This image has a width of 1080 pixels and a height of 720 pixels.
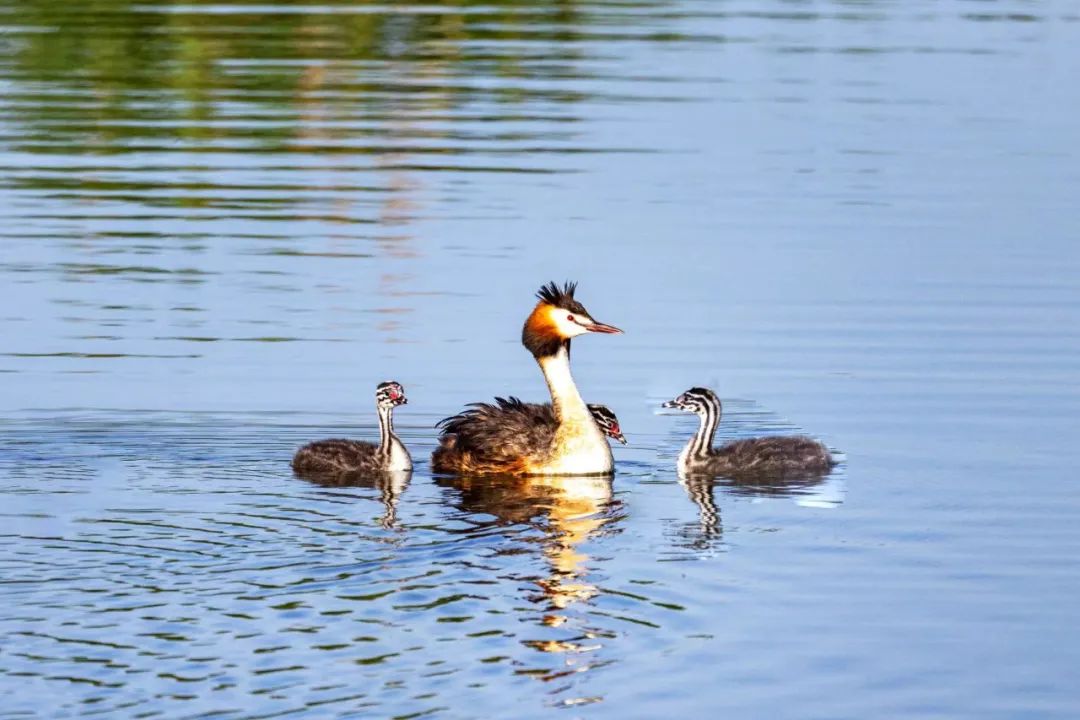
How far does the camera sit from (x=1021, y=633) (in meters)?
10.5

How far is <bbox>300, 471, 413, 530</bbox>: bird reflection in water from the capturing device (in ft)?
43.3

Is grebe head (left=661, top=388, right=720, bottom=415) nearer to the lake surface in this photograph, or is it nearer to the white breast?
the lake surface

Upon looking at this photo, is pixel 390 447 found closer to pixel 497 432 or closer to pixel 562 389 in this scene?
pixel 497 432

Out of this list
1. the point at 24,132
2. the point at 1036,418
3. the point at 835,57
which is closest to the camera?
the point at 1036,418

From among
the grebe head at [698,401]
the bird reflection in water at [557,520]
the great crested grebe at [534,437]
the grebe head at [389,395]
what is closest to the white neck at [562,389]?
the great crested grebe at [534,437]

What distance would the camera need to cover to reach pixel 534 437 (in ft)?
46.9

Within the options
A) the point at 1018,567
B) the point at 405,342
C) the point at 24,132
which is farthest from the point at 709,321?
the point at 24,132

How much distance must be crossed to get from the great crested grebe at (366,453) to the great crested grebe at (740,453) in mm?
1737

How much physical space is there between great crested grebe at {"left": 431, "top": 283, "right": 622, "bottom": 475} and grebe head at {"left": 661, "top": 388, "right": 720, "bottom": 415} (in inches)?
25.0

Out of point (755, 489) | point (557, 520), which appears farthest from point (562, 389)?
point (557, 520)

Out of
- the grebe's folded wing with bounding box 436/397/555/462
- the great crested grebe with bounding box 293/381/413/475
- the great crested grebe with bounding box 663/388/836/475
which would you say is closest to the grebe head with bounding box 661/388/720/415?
the great crested grebe with bounding box 663/388/836/475

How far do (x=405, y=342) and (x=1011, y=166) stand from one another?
862cm

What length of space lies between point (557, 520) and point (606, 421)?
1.91 metres

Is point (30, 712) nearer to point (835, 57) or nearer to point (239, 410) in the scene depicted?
point (239, 410)
